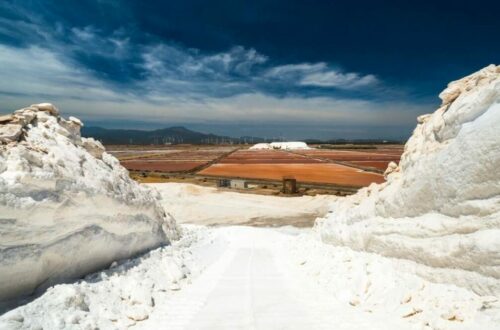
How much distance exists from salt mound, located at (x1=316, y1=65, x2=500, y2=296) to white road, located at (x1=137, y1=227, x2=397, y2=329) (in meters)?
1.56

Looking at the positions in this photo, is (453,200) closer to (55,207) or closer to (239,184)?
(55,207)

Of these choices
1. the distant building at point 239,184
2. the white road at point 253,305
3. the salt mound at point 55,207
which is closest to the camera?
the salt mound at point 55,207

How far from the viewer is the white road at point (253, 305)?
571 cm

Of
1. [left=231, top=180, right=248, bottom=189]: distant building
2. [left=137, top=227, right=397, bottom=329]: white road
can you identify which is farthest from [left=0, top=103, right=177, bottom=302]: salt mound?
[left=231, top=180, right=248, bottom=189]: distant building

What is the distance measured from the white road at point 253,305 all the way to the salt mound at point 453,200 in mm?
1565

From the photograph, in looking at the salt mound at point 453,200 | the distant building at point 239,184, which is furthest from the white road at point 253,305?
the distant building at point 239,184

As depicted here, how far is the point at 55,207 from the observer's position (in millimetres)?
6320

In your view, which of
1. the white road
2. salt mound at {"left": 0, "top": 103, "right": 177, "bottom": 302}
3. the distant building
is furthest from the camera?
the distant building

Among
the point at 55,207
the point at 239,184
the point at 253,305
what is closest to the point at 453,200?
the point at 253,305

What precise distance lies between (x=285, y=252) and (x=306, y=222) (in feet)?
30.7

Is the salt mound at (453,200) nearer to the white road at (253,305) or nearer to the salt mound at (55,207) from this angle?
the white road at (253,305)

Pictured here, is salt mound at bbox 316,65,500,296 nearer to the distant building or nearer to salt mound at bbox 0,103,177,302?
salt mound at bbox 0,103,177,302

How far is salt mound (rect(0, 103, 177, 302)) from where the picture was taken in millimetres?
5492

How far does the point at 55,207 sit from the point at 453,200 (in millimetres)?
6701
